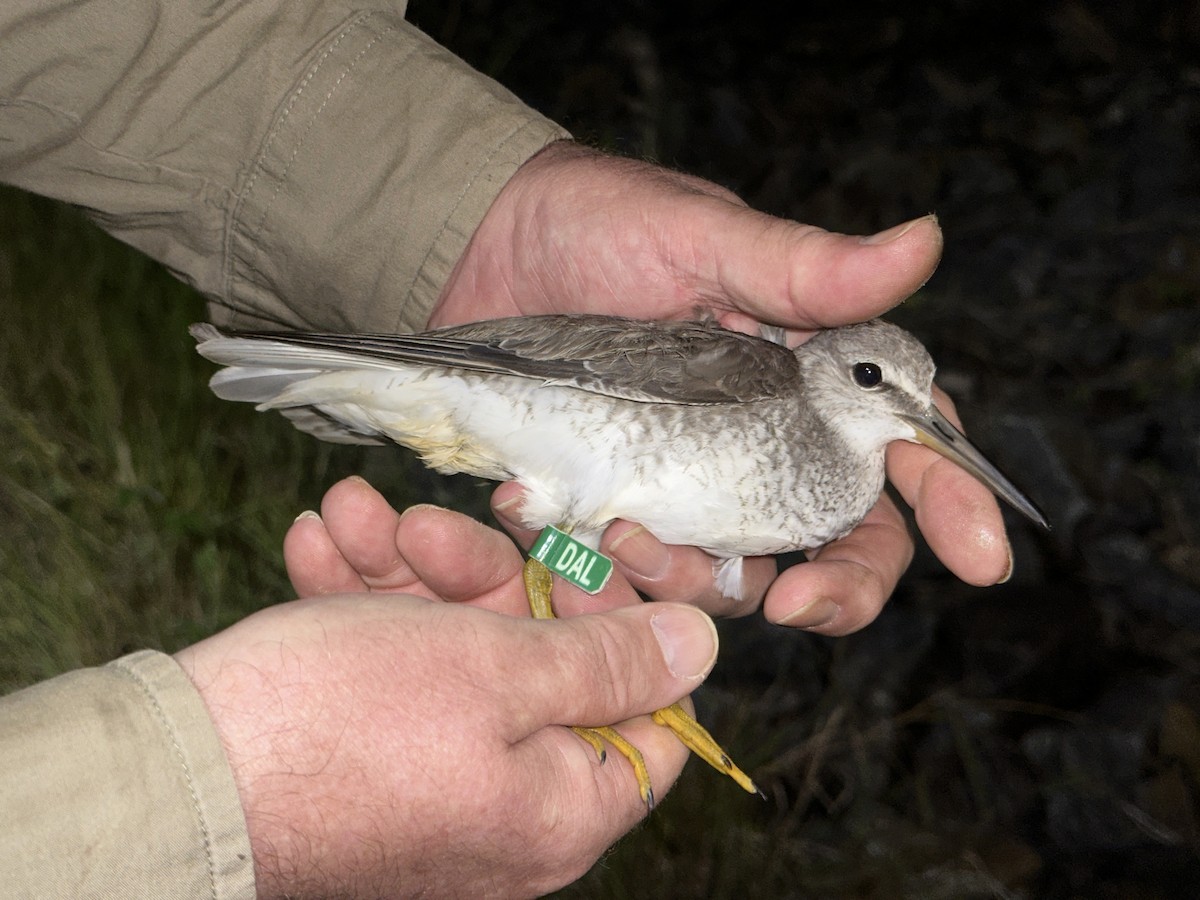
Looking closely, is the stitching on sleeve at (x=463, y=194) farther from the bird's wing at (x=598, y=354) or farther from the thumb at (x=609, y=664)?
the thumb at (x=609, y=664)

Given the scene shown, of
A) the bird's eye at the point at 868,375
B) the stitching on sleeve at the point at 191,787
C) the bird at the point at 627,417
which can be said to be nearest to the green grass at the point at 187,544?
the bird at the point at 627,417

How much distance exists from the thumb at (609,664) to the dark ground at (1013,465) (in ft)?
6.76

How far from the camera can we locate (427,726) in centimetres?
218

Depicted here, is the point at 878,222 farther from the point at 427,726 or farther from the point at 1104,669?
the point at 427,726

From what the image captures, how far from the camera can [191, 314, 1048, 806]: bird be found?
9.87 ft

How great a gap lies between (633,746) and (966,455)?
4.56 feet

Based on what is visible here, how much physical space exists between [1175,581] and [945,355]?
5.17 feet

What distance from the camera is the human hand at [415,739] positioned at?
2.04 m

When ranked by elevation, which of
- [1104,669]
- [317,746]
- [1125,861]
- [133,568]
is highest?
[317,746]

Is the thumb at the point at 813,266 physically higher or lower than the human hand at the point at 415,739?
higher

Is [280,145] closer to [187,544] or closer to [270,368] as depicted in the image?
[270,368]

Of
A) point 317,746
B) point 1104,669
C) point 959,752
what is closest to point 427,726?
point 317,746

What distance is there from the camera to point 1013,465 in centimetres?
512

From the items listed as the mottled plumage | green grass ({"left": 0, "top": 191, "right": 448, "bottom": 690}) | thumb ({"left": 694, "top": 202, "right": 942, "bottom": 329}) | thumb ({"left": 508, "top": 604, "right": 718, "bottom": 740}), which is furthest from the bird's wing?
green grass ({"left": 0, "top": 191, "right": 448, "bottom": 690})
